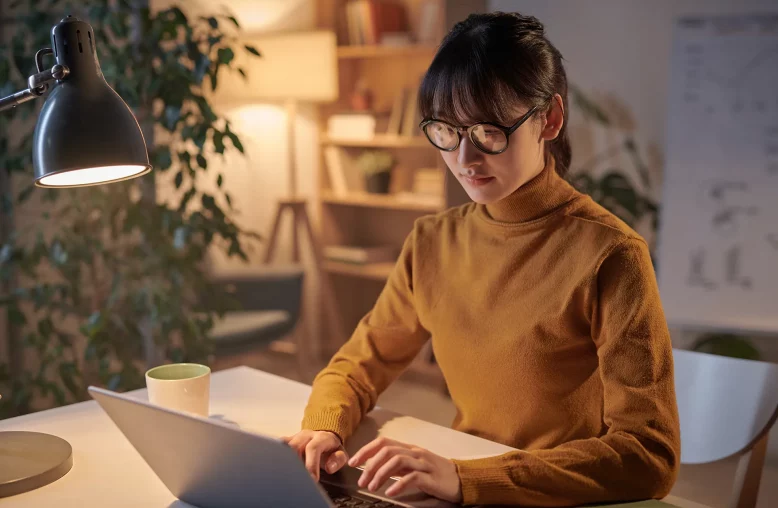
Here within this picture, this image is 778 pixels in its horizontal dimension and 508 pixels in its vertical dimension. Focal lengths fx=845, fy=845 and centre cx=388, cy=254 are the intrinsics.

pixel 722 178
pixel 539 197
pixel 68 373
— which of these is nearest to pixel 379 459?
pixel 539 197

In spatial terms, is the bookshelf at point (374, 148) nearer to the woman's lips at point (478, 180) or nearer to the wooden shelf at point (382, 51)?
the wooden shelf at point (382, 51)

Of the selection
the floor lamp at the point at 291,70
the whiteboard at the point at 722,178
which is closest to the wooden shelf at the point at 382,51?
the floor lamp at the point at 291,70

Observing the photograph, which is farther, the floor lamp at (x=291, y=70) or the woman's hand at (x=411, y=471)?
the floor lamp at (x=291, y=70)

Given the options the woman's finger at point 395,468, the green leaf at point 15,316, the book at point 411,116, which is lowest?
the green leaf at point 15,316

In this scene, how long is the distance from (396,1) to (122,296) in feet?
Answer: 8.74

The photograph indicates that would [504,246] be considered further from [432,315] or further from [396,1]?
[396,1]

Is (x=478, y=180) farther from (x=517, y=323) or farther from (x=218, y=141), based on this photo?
(x=218, y=141)

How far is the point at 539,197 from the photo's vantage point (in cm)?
133

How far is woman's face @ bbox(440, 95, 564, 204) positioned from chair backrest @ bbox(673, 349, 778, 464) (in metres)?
0.51

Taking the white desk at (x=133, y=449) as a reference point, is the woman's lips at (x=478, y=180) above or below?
above

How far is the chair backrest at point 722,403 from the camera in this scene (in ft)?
4.63

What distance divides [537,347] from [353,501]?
400 mm

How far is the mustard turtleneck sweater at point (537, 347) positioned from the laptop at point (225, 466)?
0.47 feet

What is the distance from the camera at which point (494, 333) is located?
133 centimetres
